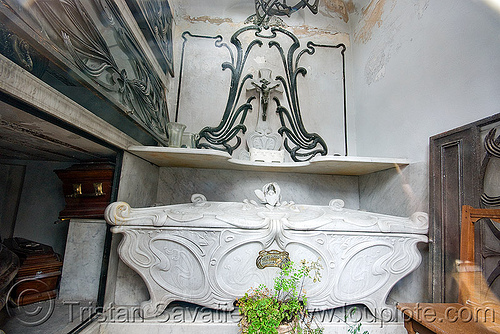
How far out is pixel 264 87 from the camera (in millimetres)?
2580

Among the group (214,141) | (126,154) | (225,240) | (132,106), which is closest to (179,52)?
(214,141)

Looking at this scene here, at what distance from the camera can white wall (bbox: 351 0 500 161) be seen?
1.33 m

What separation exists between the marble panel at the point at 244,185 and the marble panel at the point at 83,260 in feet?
2.34

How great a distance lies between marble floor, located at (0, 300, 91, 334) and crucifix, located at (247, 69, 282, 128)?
216 centimetres

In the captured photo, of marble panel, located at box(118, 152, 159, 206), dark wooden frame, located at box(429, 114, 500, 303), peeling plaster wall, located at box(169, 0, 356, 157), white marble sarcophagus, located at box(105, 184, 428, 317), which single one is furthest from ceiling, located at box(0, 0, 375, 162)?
dark wooden frame, located at box(429, 114, 500, 303)

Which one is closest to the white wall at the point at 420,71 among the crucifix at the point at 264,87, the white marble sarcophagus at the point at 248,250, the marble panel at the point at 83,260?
the white marble sarcophagus at the point at 248,250

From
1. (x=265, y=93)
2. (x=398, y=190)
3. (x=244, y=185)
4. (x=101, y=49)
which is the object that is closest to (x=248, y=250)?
(x=244, y=185)

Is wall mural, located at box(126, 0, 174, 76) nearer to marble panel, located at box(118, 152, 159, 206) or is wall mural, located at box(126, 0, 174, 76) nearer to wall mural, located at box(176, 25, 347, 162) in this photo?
wall mural, located at box(176, 25, 347, 162)

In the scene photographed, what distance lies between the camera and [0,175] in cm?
192

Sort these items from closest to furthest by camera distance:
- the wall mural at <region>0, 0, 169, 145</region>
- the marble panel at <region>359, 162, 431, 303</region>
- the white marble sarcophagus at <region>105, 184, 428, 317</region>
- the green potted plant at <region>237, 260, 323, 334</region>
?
the wall mural at <region>0, 0, 169, 145</region>
the green potted plant at <region>237, 260, 323, 334</region>
the white marble sarcophagus at <region>105, 184, 428, 317</region>
the marble panel at <region>359, 162, 431, 303</region>

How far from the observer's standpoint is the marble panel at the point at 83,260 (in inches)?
65.8

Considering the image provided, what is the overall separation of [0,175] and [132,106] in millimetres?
1283

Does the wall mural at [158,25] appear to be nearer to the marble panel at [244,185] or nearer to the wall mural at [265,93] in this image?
the wall mural at [265,93]

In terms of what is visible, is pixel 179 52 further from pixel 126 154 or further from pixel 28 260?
pixel 28 260
